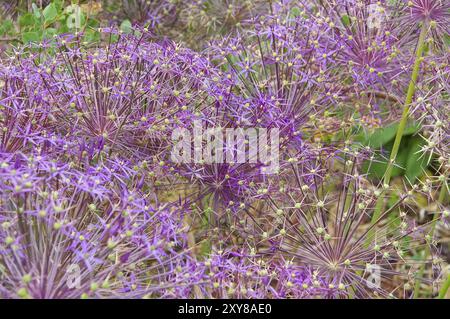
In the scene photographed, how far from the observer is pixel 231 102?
298cm

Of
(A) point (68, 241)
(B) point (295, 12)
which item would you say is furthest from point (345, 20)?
(A) point (68, 241)

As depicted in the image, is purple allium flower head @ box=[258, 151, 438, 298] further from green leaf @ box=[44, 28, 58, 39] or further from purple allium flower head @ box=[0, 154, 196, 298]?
green leaf @ box=[44, 28, 58, 39]

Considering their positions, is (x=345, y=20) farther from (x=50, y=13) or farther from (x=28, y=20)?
(x=28, y=20)

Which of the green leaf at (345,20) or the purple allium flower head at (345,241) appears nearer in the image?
the purple allium flower head at (345,241)

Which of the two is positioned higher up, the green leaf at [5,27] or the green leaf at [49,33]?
the green leaf at [5,27]

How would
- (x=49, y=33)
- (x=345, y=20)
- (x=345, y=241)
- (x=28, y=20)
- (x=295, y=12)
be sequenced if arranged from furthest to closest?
(x=295, y=12) → (x=28, y=20) → (x=49, y=33) → (x=345, y=20) → (x=345, y=241)

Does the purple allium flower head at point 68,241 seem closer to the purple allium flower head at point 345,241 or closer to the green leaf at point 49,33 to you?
the purple allium flower head at point 345,241

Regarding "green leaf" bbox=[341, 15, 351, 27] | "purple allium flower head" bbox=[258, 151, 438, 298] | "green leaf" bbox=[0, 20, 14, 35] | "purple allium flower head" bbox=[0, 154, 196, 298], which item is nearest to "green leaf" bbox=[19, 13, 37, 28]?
"green leaf" bbox=[0, 20, 14, 35]

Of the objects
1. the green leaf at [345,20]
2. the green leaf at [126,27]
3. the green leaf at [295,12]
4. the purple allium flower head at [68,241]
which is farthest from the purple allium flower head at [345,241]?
the green leaf at [126,27]

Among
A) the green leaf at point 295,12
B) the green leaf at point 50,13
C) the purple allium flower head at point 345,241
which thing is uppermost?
the green leaf at point 295,12

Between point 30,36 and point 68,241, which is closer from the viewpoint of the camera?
point 68,241

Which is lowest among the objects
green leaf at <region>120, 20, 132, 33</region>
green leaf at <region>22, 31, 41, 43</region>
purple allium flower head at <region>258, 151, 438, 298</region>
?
purple allium flower head at <region>258, 151, 438, 298</region>
